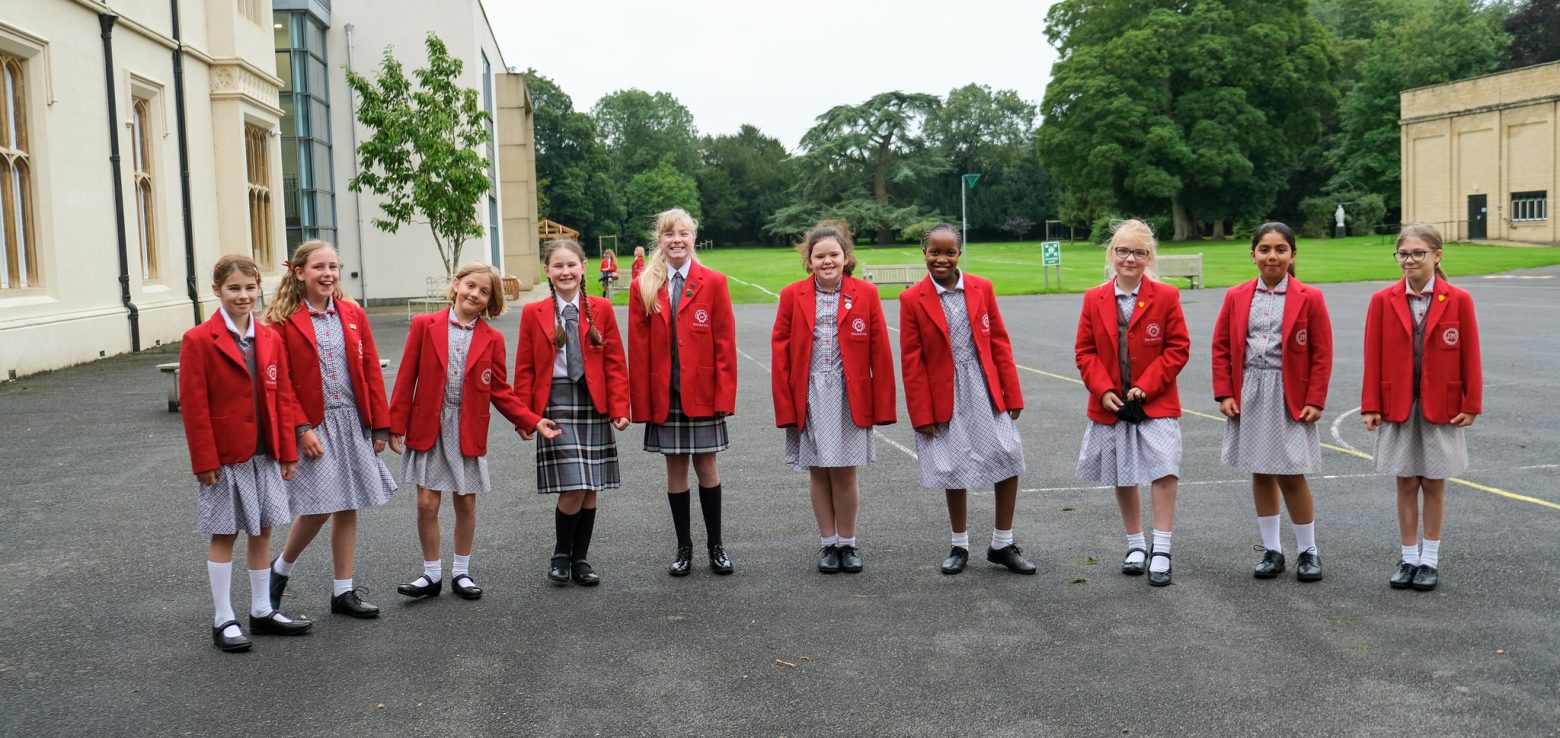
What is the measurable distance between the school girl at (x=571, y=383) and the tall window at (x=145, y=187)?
19.0 metres

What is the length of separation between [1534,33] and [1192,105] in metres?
21.1

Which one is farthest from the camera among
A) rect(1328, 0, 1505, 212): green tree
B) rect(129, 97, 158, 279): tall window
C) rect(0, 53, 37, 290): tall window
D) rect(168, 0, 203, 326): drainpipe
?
rect(1328, 0, 1505, 212): green tree

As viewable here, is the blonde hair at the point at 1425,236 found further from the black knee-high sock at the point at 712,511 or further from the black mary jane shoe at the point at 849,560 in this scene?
the black knee-high sock at the point at 712,511

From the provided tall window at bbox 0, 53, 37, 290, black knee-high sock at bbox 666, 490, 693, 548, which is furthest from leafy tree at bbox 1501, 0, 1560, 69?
black knee-high sock at bbox 666, 490, 693, 548

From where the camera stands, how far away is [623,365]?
20.5 ft

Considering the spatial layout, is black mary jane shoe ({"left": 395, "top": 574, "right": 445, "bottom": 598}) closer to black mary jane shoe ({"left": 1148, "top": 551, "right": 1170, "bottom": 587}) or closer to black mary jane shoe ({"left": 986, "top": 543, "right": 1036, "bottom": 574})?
black mary jane shoe ({"left": 986, "top": 543, "right": 1036, "bottom": 574})

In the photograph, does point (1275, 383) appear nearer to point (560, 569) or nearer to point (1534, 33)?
point (560, 569)

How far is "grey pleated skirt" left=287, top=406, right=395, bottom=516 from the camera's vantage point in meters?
5.58

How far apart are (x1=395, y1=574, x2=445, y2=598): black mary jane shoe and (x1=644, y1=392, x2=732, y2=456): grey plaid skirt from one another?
1.18 metres

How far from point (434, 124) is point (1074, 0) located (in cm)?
5470

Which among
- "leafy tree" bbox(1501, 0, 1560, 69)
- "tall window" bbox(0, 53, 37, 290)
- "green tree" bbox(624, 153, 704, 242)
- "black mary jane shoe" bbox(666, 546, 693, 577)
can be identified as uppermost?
"leafy tree" bbox(1501, 0, 1560, 69)

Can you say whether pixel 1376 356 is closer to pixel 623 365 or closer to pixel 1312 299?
pixel 1312 299

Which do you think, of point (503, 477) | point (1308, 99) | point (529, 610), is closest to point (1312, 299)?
point (529, 610)

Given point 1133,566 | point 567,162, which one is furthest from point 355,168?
point 567,162
